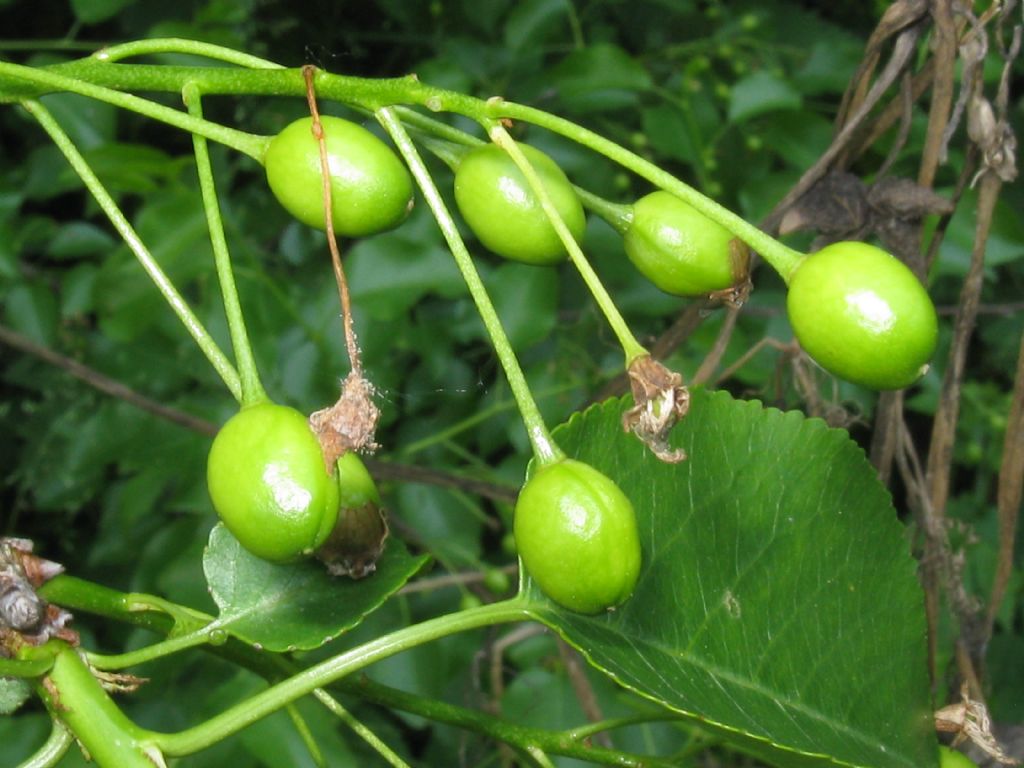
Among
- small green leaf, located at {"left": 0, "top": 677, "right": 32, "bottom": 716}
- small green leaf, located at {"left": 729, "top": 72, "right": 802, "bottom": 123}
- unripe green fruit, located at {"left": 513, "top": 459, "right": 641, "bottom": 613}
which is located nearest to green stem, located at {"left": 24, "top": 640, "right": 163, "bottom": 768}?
small green leaf, located at {"left": 0, "top": 677, "right": 32, "bottom": 716}

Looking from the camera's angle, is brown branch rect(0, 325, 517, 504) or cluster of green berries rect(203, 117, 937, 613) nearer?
cluster of green berries rect(203, 117, 937, 613)

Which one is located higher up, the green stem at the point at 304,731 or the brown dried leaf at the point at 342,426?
the brown dried leaf at the point at 342,426

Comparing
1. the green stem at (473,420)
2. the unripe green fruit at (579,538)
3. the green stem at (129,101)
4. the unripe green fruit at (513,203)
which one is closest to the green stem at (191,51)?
the green stem at (129,101)

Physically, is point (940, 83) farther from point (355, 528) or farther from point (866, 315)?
point (355, 528)

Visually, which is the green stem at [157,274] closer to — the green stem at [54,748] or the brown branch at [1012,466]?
the green stem at [54,748]

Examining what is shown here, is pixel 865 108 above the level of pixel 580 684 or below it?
above

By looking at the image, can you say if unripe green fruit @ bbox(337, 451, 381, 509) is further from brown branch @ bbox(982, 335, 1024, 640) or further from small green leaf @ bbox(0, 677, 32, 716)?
brown branch @ bbox(982, 335, 1024, 640)

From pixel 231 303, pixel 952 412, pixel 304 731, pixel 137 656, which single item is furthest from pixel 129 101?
pixel 952 412
